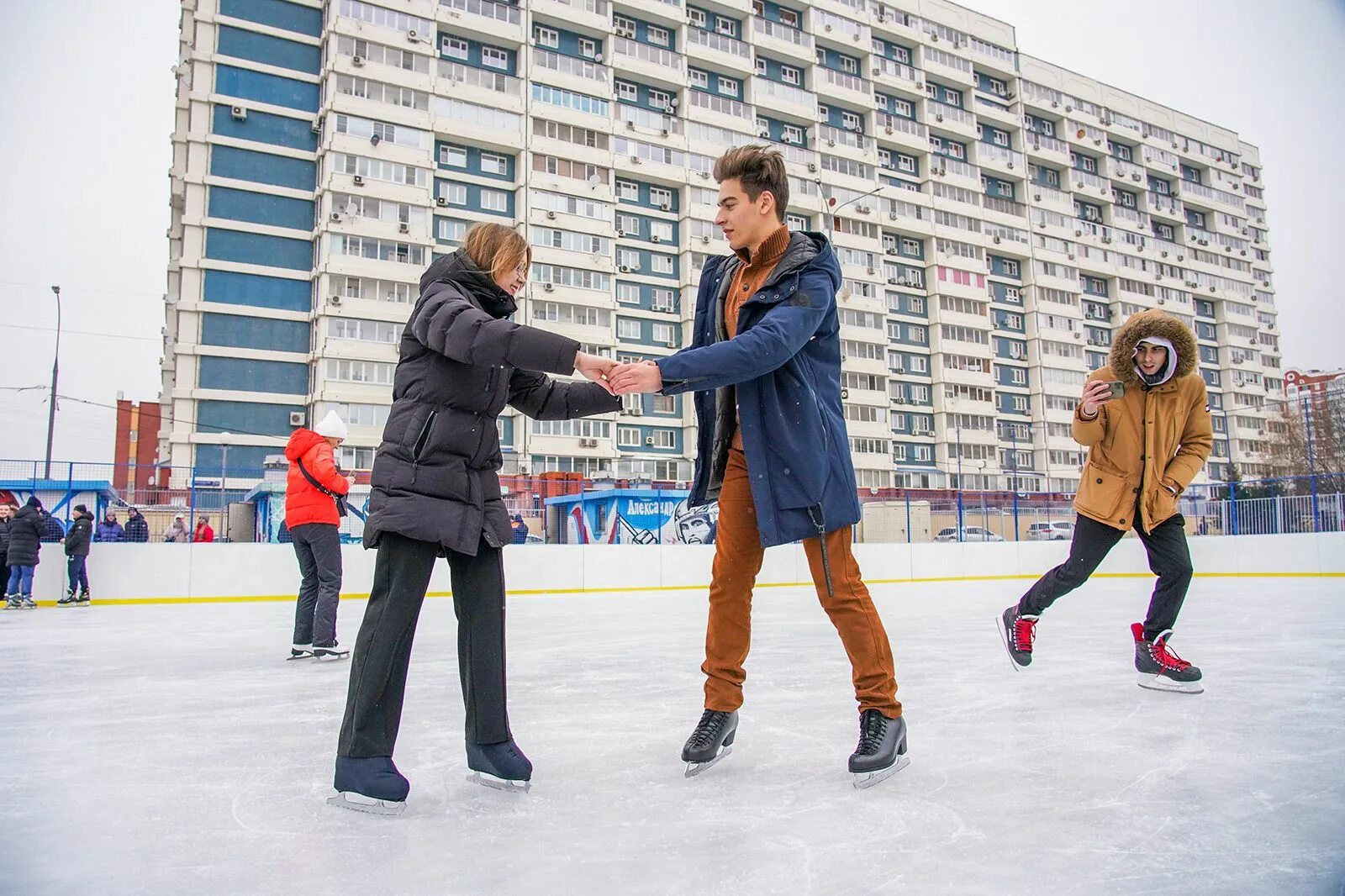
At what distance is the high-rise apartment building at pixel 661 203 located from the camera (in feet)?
107

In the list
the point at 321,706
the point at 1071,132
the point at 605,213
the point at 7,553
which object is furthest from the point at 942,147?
the point at 321,706

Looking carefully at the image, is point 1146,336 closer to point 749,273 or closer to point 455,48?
point 749,273

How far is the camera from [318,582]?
16.7 ft

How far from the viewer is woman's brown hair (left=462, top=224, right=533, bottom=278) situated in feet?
7.50

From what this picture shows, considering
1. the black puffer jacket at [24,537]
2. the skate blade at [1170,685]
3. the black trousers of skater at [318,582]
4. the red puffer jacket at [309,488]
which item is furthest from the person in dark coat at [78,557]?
the skate blade at [1170,685]

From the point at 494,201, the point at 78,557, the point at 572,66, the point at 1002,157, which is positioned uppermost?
the point at 1002,157

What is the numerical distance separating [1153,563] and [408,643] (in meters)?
3.04

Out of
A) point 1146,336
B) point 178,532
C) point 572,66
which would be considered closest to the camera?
point 1146,336

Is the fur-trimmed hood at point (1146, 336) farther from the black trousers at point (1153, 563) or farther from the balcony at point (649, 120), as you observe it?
the balcony at point (649, 120)

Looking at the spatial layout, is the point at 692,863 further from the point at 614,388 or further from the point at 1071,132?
the point at 1071,132

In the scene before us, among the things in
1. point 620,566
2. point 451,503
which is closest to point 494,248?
point 451,503

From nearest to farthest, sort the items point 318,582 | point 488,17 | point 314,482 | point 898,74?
point 314,482
point 318,582
point 488,17
point 898,74

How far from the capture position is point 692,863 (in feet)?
5.23

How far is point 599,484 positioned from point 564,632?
62.0 ft
